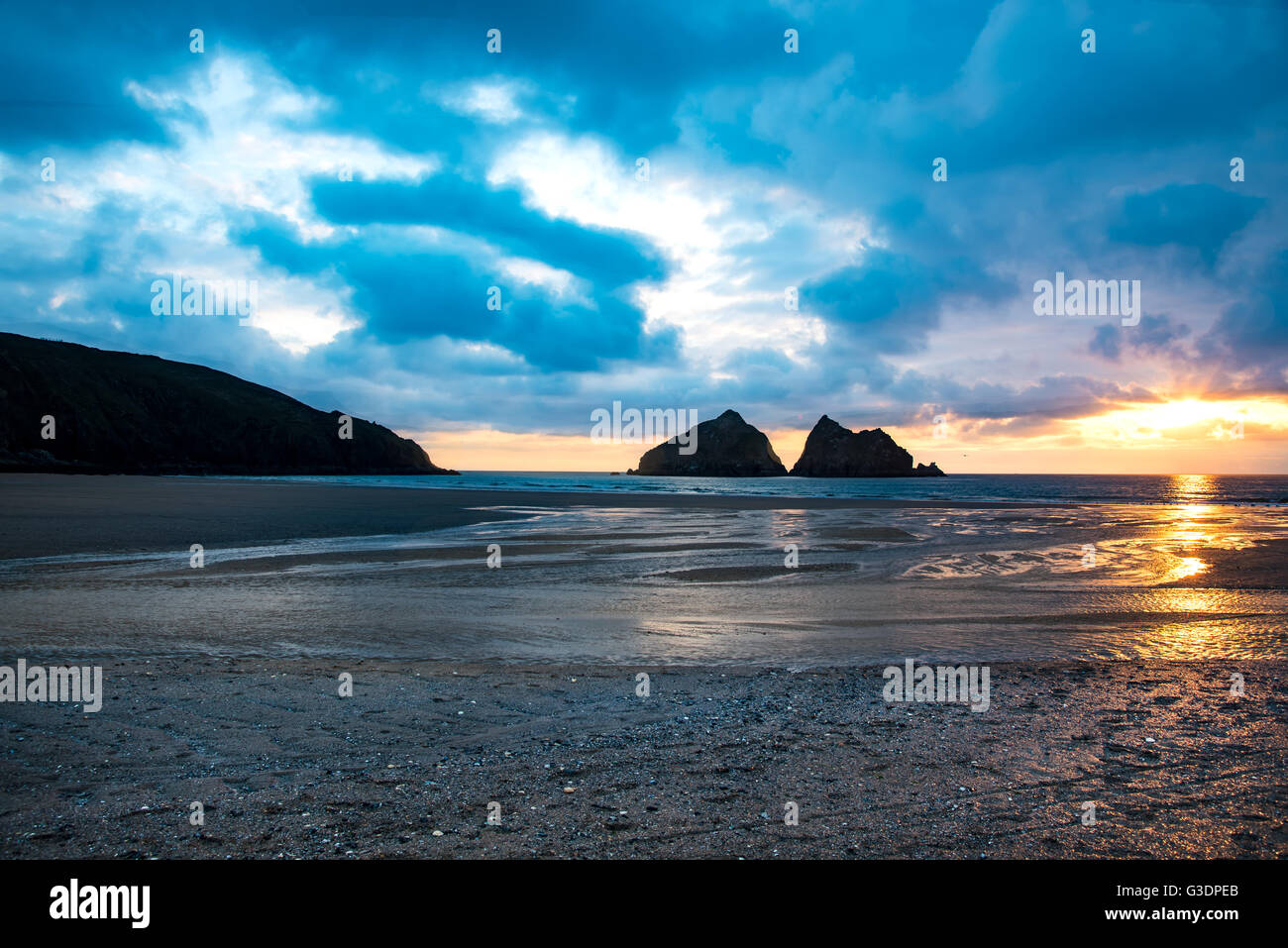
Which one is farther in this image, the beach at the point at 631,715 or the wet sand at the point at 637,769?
the beach at the point at 631,715

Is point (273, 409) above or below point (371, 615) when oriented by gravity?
above

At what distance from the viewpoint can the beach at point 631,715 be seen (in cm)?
433

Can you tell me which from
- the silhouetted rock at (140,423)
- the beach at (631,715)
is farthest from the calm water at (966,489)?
the beach at (631,715)

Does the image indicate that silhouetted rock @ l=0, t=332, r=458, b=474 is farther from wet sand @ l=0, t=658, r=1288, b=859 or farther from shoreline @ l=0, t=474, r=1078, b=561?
wet sand @ l=0, t=658, r=1288, b=859

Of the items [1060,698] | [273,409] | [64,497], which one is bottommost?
[1060,698]

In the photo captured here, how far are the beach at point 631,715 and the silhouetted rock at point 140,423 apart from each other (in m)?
113

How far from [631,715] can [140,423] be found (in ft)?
579

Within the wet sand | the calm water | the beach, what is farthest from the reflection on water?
the calm water

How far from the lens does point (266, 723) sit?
20.8ft

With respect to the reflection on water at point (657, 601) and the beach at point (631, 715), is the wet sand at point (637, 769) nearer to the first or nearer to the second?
the beach at point (631, 715)
